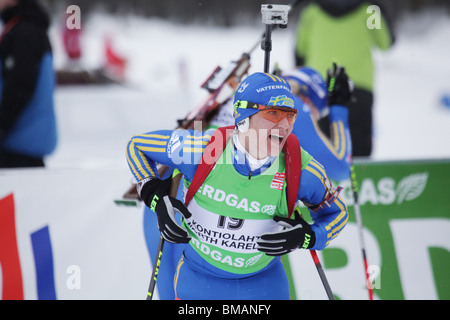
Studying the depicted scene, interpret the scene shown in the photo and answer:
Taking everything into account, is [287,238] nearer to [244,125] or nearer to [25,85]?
[244,125]

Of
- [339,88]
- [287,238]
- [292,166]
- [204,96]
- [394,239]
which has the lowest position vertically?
[204,96]

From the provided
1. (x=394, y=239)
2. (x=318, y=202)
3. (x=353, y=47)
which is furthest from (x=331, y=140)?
(x=353, y=47)

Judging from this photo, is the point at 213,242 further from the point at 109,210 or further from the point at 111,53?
the point at 111,53

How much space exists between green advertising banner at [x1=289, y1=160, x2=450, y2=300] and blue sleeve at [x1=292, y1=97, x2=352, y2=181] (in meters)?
0.92

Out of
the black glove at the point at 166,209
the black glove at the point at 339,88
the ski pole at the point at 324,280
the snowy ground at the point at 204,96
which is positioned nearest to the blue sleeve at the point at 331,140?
the black glove at the point at 339,88

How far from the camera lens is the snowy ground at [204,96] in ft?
26.8

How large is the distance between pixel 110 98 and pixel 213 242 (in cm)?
870

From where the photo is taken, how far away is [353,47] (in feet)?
14.7

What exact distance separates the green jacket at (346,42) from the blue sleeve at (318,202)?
200 centimetres

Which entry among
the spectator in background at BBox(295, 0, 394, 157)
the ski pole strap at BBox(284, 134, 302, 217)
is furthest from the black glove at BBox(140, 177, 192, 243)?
the spectator in background at BBox(295, 0, 394, 157)

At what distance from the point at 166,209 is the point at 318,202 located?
64cm

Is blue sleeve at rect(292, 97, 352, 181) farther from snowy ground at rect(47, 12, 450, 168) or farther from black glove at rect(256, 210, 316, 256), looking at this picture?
black glove at rect(256, 210, 316, 256)

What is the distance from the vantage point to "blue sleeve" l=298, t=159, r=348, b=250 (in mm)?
2344

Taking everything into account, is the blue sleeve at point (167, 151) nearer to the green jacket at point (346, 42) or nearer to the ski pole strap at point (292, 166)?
the ski pole strap at point (292, 166)
